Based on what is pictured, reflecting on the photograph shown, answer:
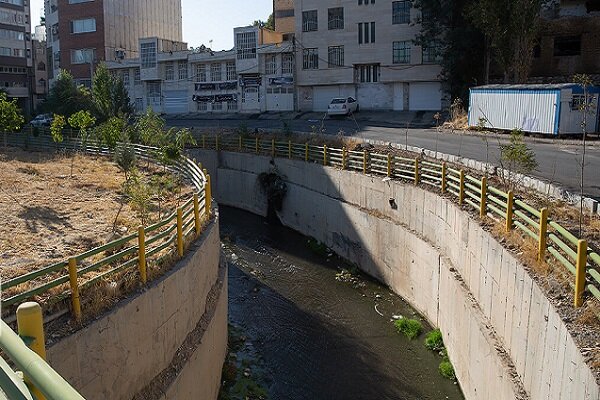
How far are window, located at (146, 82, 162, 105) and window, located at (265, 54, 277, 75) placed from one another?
1231 cm

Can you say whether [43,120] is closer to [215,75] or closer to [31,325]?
[215,75]

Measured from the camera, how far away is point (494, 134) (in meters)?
29.8

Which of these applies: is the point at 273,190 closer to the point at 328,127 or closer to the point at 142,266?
the point at 328,127

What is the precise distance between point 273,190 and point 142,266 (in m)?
19.5

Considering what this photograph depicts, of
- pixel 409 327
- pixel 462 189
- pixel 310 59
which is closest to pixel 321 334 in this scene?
pixel 409 327

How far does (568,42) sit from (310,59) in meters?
19.7

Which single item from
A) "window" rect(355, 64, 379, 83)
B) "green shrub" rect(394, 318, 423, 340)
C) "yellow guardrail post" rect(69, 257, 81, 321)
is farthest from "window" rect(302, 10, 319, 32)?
"yellow guardrail post" rect(69, 257, 81, 321)

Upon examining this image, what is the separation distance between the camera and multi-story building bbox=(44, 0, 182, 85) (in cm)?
6350

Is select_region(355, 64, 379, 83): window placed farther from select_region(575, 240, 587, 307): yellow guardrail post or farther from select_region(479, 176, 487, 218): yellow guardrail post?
select_region(575, 240, 587, 307): yellow guardrail post

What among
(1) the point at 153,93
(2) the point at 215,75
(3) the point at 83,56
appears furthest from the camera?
(3) the point at 83,56

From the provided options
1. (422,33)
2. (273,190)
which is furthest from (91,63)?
(273,190)

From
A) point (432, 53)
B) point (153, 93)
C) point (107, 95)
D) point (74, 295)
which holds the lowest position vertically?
point (74, 295)

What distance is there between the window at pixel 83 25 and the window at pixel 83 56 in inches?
79.1

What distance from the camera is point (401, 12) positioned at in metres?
46.9
